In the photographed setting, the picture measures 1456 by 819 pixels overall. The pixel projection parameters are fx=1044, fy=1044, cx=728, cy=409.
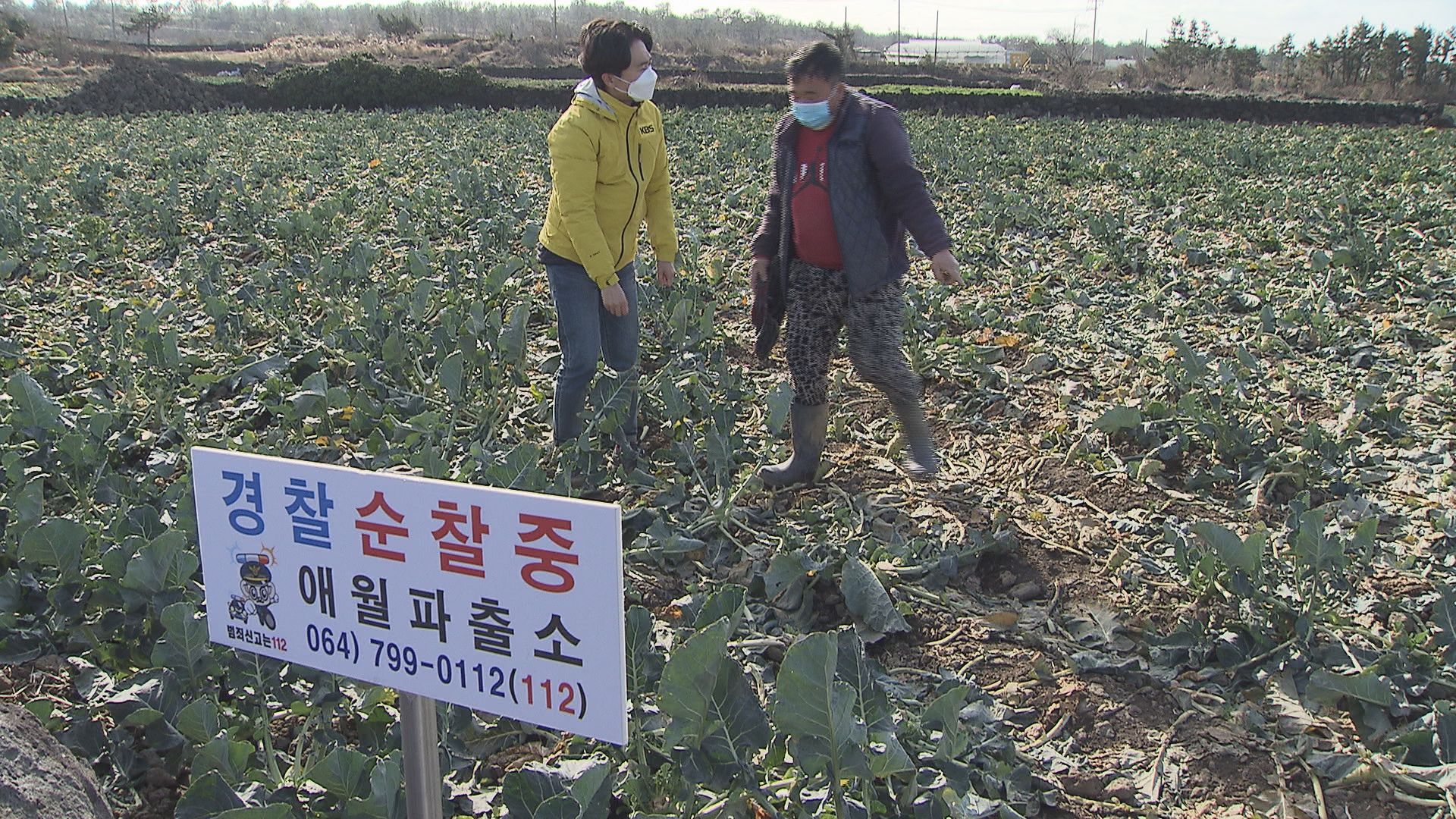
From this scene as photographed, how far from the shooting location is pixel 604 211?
3.37 metres

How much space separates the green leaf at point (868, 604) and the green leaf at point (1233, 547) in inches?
30.1

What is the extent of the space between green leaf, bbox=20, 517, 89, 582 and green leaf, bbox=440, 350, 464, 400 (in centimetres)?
148

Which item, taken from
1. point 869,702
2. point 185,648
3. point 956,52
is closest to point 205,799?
point 185,648

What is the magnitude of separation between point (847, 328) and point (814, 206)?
41 cm

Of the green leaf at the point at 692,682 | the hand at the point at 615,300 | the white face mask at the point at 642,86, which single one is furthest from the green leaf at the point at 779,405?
the green leaf at the point at 692,682

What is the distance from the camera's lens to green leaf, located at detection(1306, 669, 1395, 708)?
7.08 ft

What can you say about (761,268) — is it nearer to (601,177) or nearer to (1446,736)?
(601,177)

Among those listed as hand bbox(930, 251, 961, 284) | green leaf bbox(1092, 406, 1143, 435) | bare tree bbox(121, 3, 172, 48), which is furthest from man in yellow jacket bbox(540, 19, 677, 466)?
bare tree bbox(121, 3, 172, 48)

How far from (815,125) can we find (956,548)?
1.34m

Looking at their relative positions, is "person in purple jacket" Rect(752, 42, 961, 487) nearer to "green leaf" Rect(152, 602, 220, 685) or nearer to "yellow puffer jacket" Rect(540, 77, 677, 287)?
"yellow puffer jacket" Rect(540, 77, 677, 287)

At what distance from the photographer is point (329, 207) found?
320 inches

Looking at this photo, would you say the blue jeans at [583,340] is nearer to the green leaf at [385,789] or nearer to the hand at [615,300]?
the hand at [615,300]

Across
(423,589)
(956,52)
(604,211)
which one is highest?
(956,52)

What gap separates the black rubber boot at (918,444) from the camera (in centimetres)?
349
